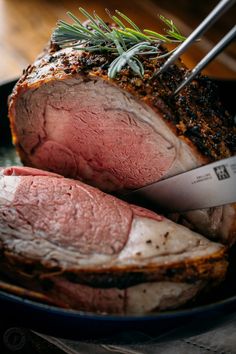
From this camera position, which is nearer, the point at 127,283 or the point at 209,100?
the point at 127,283

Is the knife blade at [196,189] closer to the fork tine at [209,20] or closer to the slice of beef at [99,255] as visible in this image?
the slice of beef at [99,255]

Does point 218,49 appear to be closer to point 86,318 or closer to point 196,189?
point 196,189

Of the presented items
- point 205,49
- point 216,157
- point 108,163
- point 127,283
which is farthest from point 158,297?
point 205,49

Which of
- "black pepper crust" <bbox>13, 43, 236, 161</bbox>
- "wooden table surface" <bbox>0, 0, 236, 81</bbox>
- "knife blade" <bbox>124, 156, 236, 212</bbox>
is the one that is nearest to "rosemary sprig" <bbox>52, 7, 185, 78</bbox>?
"black pepper crust" <bbox>13, 43, 236, 161</bbox>

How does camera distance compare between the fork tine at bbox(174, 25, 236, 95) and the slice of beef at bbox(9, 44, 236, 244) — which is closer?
the fork tine at bbox(174, 25, 236, 95)

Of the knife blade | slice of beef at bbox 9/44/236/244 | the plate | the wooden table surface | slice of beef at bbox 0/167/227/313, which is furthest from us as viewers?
the wooden table surface

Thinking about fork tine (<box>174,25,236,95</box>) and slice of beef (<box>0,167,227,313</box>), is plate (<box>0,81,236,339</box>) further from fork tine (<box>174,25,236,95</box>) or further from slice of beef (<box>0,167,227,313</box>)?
fork tine (<box>174,25,236,95</box>)

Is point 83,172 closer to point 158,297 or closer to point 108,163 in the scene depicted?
point 108,163
